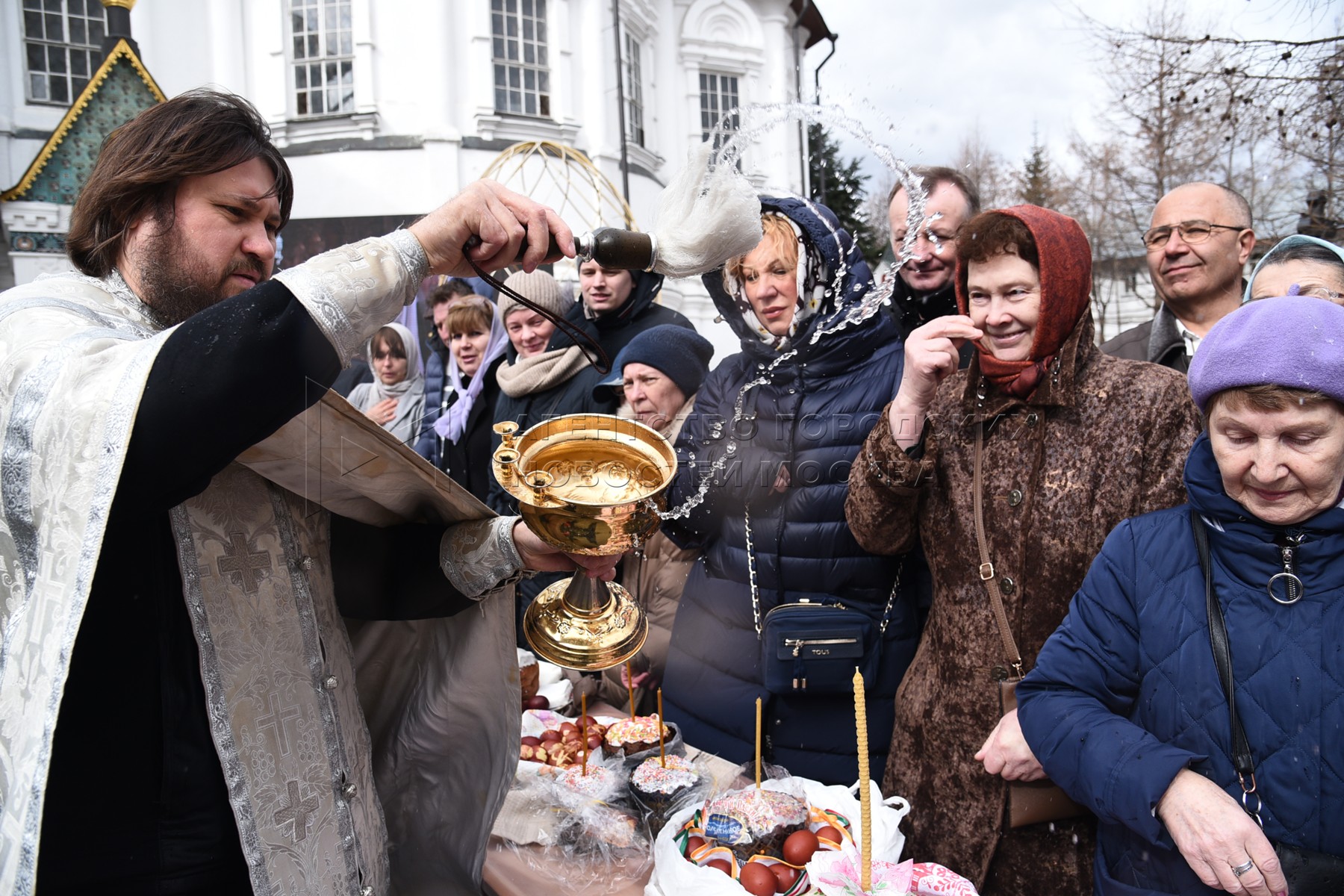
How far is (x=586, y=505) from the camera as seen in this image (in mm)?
1359

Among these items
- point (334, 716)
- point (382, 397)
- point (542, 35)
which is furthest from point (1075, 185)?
point (334, 716)

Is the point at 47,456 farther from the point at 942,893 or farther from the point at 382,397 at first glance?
the point at 382,397

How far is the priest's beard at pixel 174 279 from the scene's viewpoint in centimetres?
142

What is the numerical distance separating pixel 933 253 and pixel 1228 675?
Result: 1875 millimetres

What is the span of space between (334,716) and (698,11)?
56.4 ft

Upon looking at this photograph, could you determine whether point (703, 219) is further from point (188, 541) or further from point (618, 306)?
point (618, 306)

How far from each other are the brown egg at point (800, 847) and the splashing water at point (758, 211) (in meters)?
0.74

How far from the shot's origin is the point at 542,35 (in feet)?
48.9

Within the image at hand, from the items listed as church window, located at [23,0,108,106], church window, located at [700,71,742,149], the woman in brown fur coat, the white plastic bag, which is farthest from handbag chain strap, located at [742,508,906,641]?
church window, located at [23,0,108,106]

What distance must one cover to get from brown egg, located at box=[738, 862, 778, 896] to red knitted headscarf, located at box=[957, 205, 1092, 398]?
116cm

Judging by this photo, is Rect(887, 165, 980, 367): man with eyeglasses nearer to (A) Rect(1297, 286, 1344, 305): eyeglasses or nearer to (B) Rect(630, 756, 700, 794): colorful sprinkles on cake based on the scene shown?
(A) Rect(1297, 286, 1344, 305): eyeglasses

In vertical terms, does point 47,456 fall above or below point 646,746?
above

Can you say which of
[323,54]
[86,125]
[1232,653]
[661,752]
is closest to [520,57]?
[323,54]

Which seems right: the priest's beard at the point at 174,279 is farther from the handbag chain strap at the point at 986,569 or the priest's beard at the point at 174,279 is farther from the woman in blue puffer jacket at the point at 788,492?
the handbag chain strap at the point at 986,569
